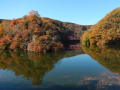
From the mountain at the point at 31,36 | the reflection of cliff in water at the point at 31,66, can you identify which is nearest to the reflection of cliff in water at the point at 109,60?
the reflection of cliff in water at the point at 31,66

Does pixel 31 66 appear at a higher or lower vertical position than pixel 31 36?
lower

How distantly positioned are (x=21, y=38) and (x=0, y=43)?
23.2ft

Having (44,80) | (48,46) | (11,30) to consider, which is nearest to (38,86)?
(44,80)

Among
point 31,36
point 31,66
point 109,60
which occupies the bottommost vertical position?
point 31,66

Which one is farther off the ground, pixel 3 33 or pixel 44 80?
pixel 3 33

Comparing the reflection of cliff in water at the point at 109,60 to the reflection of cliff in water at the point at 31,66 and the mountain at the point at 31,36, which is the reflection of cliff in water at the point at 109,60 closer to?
the reflection of cliff in water at the point at 31,66

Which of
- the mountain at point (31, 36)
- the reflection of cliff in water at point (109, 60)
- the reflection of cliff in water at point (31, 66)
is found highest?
the mountain at point (31, 36)

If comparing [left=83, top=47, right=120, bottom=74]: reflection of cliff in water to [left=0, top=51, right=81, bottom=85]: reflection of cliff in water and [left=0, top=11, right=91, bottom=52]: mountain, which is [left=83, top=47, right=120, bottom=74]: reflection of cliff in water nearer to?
[left=0, top=51, right=81, bottom=85]: reflection of cliff in water

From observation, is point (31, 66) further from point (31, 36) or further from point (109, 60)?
point (31, 36)

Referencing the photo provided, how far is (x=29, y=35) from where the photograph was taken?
32.3 m

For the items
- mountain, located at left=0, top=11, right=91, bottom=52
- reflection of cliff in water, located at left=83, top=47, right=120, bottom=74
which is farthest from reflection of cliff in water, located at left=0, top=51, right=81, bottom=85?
mountain, located at left=0, top=11, right=91, bottom=52

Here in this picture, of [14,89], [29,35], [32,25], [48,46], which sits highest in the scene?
[32,25]

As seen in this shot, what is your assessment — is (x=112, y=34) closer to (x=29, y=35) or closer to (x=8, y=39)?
(x=29, y=35)

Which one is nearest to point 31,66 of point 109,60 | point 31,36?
point 109,60
